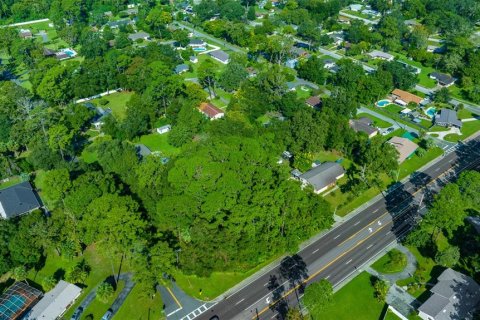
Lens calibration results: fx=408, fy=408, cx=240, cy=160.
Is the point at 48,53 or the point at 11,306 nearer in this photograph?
the point at 11,306

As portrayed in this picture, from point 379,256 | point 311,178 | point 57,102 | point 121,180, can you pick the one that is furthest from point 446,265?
point 57,102

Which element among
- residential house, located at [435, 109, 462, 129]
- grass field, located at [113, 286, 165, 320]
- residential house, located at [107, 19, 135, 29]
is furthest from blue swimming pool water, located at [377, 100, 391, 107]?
residential house, located at [107, 19, 135, 29]

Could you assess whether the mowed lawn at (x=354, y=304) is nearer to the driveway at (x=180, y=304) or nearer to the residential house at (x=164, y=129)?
the driveway at (x=180, y=304)

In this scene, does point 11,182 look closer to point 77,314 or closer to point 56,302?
point 56,302

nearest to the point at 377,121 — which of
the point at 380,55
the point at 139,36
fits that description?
the point at 380,55

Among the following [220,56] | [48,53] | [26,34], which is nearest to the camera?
[220,56]

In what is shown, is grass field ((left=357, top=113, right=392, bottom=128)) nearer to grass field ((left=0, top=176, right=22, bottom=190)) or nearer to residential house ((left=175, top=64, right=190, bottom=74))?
residential house ((left=175, top=64, right=190, bottom=74))

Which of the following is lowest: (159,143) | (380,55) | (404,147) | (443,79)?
(380,55)
